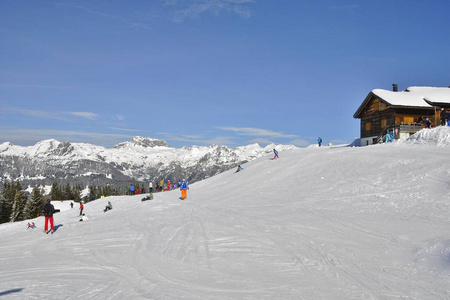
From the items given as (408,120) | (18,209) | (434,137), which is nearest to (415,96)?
(408,120)

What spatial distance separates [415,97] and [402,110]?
10.9 feet

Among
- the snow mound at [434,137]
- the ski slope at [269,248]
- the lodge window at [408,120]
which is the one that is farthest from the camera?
the lodge window at [408,120]

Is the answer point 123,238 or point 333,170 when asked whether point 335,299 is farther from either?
point 333,170

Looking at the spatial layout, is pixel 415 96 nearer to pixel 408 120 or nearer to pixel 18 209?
pixel 408 120

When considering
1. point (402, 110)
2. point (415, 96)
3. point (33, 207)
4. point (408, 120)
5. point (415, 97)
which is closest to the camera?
point (402, 110)

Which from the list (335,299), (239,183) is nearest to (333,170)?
(239,183)

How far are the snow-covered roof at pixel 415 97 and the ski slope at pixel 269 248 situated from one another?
63.4ft

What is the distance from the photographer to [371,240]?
11.7 metres

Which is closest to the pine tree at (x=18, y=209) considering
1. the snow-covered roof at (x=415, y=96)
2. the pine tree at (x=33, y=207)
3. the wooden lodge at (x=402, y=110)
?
the pine tree at (x=33, y=207)

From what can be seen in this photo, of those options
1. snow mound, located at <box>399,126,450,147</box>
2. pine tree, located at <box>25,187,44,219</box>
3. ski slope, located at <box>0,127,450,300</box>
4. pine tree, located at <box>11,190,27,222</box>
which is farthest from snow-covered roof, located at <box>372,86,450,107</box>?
pine tree, located at <box>11,190,27,222</box>

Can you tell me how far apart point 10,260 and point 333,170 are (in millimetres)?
21125

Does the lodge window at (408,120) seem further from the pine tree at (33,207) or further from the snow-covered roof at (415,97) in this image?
the pine tree at (33,207)

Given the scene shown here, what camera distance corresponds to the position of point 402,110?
40906 mm

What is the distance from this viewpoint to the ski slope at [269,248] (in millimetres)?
7738
